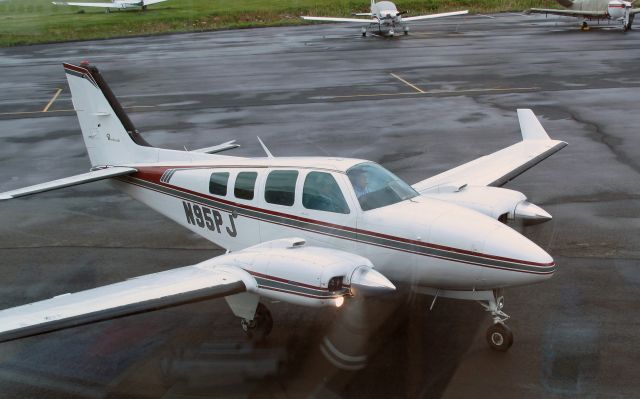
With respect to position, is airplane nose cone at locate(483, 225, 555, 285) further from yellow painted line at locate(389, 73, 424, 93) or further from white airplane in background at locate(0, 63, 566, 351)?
yellow painted line at locate(389, 73, 424, 93)

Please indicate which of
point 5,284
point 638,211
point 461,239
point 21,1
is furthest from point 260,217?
point 21,1

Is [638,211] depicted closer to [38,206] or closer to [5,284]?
[5,284]

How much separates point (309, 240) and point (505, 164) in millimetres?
5878

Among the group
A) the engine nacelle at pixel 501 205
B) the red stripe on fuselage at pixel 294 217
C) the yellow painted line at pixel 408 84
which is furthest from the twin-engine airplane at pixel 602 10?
the red stripe on fuselage at pixel 294 217

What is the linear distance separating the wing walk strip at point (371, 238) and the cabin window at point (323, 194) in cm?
25

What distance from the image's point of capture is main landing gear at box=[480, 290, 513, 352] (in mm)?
9969

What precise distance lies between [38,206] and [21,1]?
102 meters

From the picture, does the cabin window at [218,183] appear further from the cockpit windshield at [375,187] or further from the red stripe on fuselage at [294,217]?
the cockpit windshield at [375,187]

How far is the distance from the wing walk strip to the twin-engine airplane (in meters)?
51.1

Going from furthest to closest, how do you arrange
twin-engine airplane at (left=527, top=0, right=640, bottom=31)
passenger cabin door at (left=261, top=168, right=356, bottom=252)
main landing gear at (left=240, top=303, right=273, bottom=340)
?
twin-engine airplane at (left=527, top=0, right=640, bottom=31) < main landing gear at (left=240, top=303, right=273, bottom=340) < passenger cabin door at (left=261, top=168, right=356, bottom=252)

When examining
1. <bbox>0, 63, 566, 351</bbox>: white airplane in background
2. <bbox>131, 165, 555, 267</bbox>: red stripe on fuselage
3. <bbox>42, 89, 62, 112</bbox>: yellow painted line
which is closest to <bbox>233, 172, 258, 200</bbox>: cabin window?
<bbox>0, 63, 566, 351</bbox>: white airplane in background

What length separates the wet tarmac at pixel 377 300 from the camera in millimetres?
9695

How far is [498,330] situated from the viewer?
32.9ft

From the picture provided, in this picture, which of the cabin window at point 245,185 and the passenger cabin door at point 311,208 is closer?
the passenger cabin door at point 311,208
